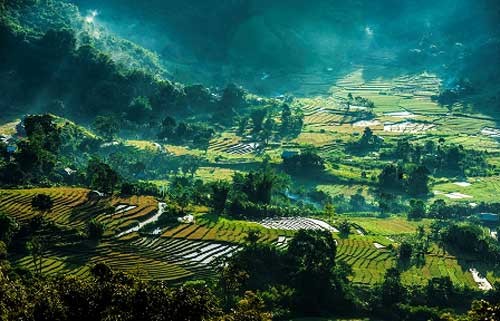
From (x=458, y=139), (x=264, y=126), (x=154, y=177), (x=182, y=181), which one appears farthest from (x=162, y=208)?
→ (x=458, y=139)

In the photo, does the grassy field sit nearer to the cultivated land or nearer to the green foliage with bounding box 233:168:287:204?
the cultivated land

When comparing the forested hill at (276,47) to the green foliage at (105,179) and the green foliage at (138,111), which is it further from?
the green foliage at (105,179)

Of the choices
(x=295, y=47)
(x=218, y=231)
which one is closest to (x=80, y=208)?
(x=218, y=231)

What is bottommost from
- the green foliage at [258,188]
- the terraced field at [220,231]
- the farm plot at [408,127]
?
the terraced field at [220,231]

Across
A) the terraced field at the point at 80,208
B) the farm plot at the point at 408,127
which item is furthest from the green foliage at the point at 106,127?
the farm plot at the point at 408,127

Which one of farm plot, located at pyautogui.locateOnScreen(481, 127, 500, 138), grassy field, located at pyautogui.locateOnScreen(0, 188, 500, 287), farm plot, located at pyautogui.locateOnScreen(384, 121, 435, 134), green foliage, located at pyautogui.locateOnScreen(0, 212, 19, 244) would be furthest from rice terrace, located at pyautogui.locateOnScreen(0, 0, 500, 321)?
farm plot, located at pyautogui.locateOnScreen(481, 127, 500, 138)

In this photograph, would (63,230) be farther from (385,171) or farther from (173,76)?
(173,76)
